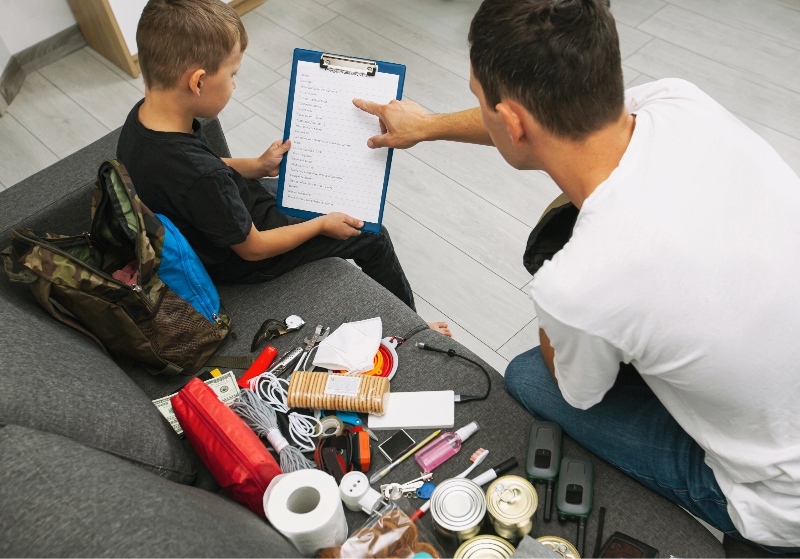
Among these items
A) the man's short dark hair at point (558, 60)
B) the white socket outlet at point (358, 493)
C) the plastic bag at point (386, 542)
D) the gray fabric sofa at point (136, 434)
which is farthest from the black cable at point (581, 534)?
the man's short dark hair at point (558, 60)

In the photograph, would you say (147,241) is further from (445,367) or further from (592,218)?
(592,218)

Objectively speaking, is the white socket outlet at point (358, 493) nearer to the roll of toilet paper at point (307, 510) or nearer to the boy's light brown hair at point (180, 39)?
the roll of toilet paper at point (307, 510)

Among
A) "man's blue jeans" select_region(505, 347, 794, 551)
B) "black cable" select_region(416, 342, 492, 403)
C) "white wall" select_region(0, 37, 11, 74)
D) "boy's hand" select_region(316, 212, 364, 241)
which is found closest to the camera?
"man's blue jeans" select_region(505, 347, 794, 551)

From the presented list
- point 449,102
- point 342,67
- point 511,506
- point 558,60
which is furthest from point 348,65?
point 449,102

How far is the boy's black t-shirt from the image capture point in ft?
4.58

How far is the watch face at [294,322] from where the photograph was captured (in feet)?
4.96

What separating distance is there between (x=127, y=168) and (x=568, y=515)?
1161mm

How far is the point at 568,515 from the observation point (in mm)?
1149

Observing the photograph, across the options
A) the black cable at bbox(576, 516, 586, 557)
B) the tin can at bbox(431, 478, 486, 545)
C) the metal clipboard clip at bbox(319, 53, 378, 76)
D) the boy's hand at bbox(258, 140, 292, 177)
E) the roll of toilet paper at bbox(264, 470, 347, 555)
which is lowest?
the black cable at bbox(576, 516, 586, 557)

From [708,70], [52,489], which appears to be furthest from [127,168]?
[708,70]

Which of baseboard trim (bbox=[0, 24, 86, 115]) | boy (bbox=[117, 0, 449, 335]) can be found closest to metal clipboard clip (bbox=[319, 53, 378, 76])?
boy (bbox=[117, 0, 449, 335])

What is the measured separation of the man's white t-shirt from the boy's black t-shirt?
756 millimetres

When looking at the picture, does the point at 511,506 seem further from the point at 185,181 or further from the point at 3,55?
the point at 3,55

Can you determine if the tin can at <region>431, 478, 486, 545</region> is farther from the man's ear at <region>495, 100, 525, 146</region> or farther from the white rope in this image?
the man's ear at <region>495, 100, 525, 146</region>
